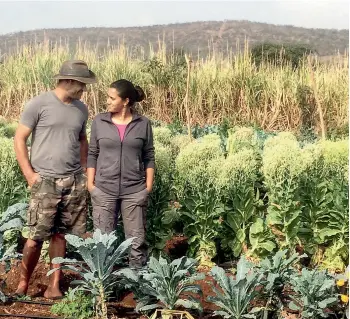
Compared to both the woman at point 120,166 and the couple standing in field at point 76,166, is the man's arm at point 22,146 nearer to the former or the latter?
the couple standing in field at point 76,166

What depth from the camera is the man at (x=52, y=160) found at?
4.43 m

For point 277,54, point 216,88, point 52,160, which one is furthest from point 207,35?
point 52,160

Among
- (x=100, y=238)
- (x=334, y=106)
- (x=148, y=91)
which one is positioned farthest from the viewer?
(x=148, y=91)

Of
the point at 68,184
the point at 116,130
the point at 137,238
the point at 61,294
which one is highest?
the point at 116,130

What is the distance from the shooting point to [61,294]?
456 cm

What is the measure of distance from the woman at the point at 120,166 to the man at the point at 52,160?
142 mm

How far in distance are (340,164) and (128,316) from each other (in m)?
2.58

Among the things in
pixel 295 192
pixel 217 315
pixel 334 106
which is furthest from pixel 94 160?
pixel 334 106

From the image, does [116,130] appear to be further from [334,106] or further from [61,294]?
[334,106]

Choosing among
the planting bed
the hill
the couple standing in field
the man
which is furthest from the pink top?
the hill

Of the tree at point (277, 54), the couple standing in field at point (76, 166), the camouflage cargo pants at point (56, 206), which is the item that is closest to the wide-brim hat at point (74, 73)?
the couple standing in field at point (76, 166)

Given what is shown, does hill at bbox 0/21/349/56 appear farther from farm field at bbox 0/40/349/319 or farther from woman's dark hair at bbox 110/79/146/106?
woman's dark hair at bbox 110/79/146/106

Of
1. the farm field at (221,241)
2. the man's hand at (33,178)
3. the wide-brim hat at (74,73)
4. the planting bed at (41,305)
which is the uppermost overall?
the wide-brim hat at (74,73)

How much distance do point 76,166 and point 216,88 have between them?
38.9ft
